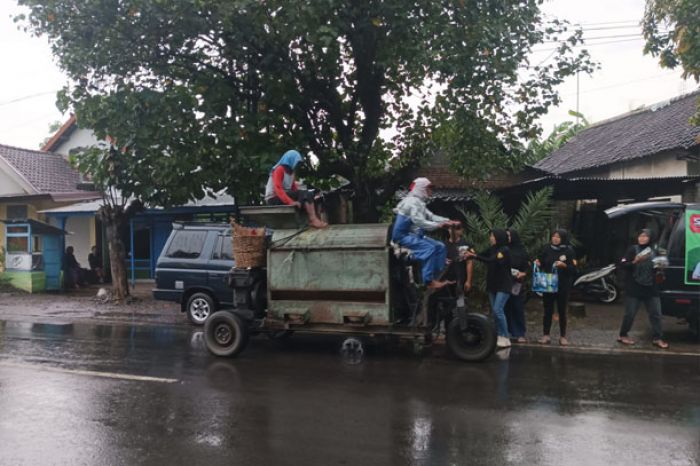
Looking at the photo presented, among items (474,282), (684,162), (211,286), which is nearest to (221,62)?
(211,286)

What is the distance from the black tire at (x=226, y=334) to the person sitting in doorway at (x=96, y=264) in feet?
44.7

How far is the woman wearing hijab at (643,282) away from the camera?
8719 mm

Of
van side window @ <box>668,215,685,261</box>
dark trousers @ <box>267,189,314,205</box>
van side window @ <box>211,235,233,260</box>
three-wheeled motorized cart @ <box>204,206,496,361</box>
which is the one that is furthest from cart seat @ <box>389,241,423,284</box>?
van side window @ <box>211,235,233,260</box>

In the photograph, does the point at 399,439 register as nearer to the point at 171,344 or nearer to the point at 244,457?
the point at 244,457

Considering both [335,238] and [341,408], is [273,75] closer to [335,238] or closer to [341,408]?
[335,238]

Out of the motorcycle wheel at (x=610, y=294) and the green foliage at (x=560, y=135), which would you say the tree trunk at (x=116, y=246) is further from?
the green foliage at (x=560, y=135)

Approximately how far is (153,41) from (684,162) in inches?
561

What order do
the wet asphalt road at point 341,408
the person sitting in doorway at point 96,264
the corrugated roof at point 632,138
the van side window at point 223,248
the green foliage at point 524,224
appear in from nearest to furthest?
1. the wet asphalt road at point 341,408
2. the van side window at point 223,248
3. the green foliage at point 524,224
4. the corrugated roof at point 632,138
5. the person sitting in doorway at point 96,264

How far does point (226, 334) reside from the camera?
839 cm

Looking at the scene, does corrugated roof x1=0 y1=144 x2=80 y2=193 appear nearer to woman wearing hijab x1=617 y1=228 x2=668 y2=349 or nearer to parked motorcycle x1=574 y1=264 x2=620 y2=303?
parked motorcycle x1=574 y1=264 x2=620 y2=303

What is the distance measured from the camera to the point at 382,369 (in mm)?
7520

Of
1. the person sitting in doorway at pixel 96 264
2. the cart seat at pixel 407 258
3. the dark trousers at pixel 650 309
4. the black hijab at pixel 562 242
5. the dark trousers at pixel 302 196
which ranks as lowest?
the dark trousers at pixel 650 309

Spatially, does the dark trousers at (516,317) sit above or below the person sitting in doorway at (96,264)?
below

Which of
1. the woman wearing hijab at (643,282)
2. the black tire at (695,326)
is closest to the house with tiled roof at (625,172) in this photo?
→ the black tire at (695,326)
